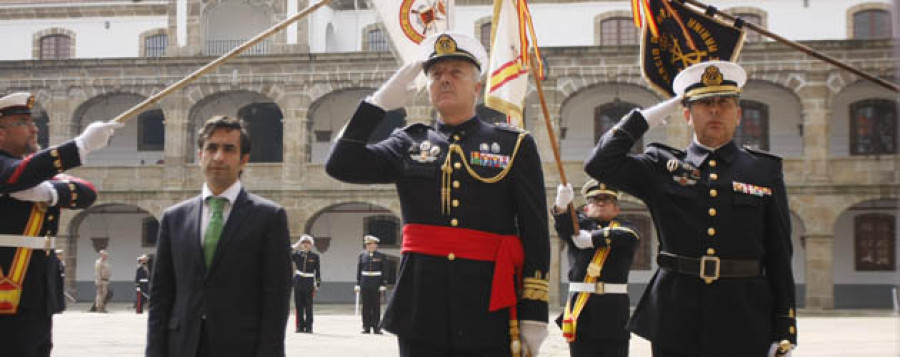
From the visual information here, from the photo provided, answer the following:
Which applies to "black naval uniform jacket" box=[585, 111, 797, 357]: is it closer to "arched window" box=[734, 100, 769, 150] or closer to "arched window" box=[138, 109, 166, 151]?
"arched window" box=[734, 100, 769, 150]

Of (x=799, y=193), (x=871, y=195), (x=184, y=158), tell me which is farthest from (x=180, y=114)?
(x=871, y=195)

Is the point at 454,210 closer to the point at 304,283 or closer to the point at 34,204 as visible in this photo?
the point at 34,204

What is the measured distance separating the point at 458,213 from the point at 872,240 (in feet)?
94.9

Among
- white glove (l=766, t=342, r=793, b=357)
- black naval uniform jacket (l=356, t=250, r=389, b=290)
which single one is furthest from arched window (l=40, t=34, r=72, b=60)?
white glove (l=766, t=342, r=793, b=357)

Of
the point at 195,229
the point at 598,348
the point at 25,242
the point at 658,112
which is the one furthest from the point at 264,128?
the point at 658,112

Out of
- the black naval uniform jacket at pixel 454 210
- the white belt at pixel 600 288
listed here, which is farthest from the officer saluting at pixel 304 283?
A: the black naval uniform jacket at pixel 454 210

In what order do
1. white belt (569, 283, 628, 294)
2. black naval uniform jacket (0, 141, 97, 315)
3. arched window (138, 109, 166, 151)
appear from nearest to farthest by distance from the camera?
black naval uniform jacket (0, 141, 97, 315)
white belt (569, 283, 628, 294)
arched window (138, 109, 166, 151)

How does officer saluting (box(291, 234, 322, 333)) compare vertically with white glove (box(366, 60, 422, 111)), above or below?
below

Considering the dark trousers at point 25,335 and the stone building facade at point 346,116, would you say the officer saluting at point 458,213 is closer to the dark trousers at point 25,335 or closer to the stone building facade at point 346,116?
the dark trousers at point 25,335

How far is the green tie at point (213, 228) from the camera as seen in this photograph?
4.78 meters

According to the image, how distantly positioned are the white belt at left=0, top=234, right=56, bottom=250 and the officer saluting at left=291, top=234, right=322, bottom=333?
12645mm

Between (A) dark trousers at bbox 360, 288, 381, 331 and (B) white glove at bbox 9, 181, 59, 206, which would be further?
(A) dark trousers at bbox 360, 288, 381, 331

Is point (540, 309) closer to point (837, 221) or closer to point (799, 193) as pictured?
point (799, 193)

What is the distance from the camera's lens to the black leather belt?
4.82 metres
